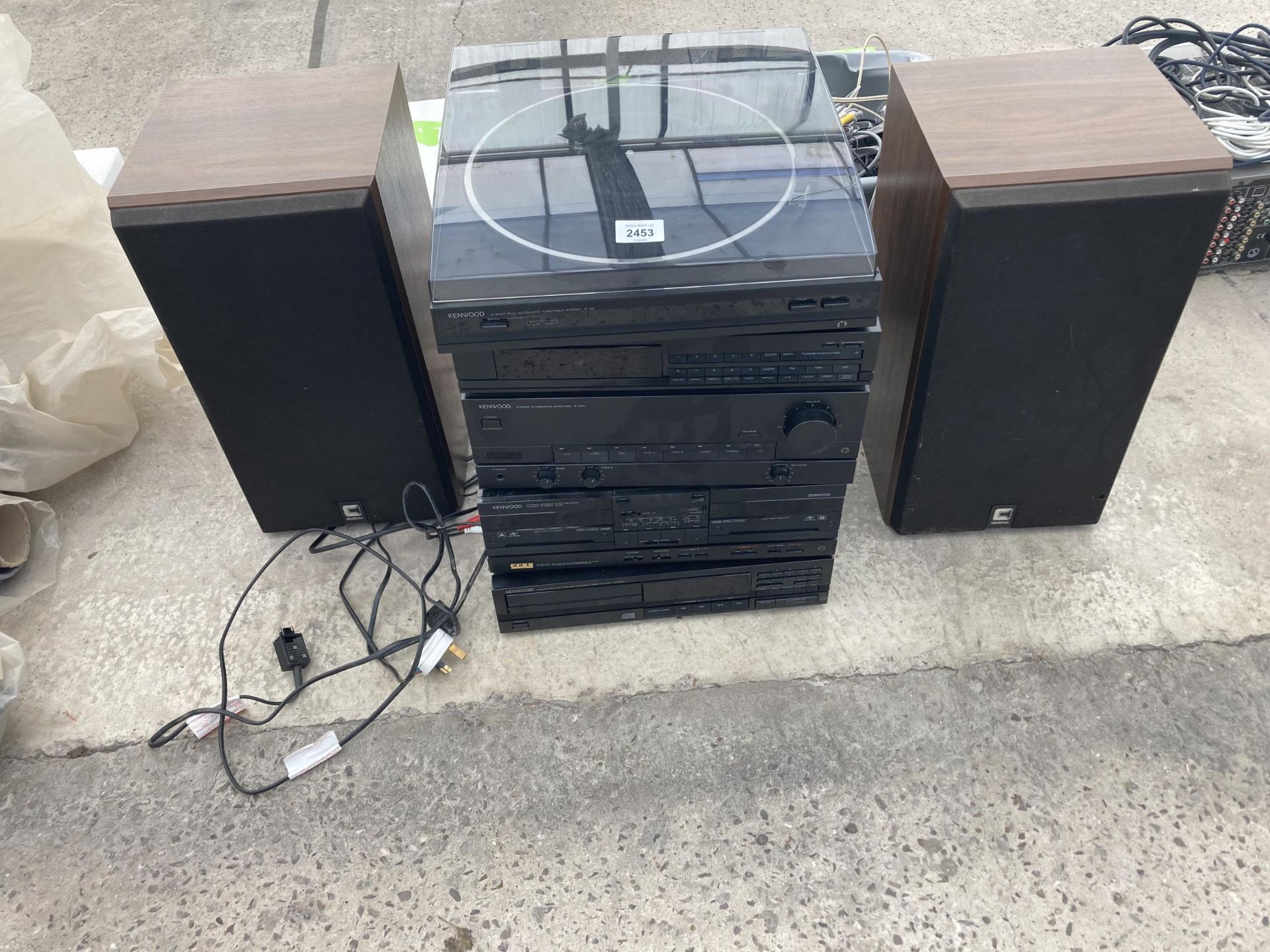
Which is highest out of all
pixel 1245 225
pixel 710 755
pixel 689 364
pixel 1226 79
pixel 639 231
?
pixel 639 231

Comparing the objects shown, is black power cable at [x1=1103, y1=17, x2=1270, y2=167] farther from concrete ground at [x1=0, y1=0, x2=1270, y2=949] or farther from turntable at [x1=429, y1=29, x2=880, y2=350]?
turntable at [x1=429, y1=29, x2=880, y2=350]

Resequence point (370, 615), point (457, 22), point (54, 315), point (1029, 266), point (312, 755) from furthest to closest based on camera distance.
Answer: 1. point (457, 22)
2. point (54, 315)
3. point (370, 615)
4. point (312, 755)
5. point (1029, 266)

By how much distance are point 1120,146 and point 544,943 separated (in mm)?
1074

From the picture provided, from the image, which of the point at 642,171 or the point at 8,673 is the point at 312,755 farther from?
the point at 642,171

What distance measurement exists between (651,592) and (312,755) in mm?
473

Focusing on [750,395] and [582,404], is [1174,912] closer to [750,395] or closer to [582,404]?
[750,395]

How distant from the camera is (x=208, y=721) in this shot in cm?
121

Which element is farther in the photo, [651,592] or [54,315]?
[54,315]

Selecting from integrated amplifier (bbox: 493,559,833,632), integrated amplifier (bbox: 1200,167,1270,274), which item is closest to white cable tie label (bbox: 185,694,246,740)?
integrated amplifier (bbox: 493,559,833,632)

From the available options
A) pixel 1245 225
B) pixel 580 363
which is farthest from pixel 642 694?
pixel 1245 225

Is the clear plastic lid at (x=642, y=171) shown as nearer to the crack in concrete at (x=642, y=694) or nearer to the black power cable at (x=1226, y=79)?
the crack in concrete at (x=642, y=694)

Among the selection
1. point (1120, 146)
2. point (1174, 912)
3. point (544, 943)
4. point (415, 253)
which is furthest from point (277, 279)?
point (1174, 912)

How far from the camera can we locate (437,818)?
111 cm

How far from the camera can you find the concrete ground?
1034 millimetres
